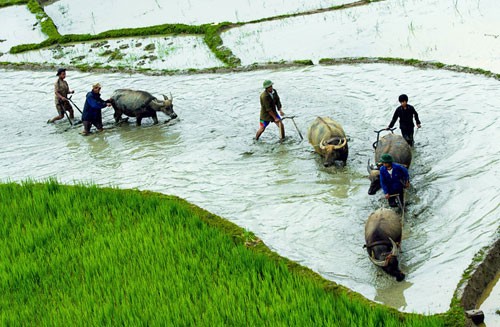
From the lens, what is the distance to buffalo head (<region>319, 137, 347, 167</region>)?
964cm

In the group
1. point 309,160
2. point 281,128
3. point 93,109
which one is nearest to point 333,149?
point 309,160

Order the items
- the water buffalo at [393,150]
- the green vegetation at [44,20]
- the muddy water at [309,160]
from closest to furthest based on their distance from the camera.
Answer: the muddy water at [309,160] < the water buffalo at [393,150] < the green vegetation at [44,20]

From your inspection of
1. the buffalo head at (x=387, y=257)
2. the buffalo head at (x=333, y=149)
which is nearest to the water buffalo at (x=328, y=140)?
the buffalo head at (x=333, y=149)

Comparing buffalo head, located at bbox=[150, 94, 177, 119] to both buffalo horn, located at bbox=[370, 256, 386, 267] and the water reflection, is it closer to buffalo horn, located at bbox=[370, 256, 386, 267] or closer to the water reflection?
buffalo horn, located at bbox=[370, 256, 386, 267]

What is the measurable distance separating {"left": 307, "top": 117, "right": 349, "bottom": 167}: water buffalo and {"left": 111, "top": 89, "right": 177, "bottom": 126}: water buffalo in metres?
3.10

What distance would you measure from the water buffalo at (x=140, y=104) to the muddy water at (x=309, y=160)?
27cm

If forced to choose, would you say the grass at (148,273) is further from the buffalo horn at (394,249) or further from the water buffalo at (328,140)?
the water buffalo at (328,140)

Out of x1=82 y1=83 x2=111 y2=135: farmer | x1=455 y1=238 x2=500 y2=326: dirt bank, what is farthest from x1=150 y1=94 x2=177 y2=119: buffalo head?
x1=455 y1=238 x2=500 y2=326: dirt bank

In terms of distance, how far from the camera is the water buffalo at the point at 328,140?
9.67 m

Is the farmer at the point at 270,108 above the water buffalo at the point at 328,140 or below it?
above

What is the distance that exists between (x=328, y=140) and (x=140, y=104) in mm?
4102

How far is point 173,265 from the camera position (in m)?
7.07

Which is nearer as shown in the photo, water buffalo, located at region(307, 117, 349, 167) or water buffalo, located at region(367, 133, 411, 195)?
water buffalo, located at region(367, 133, 411, 195)

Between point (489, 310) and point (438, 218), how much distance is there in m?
1.88
